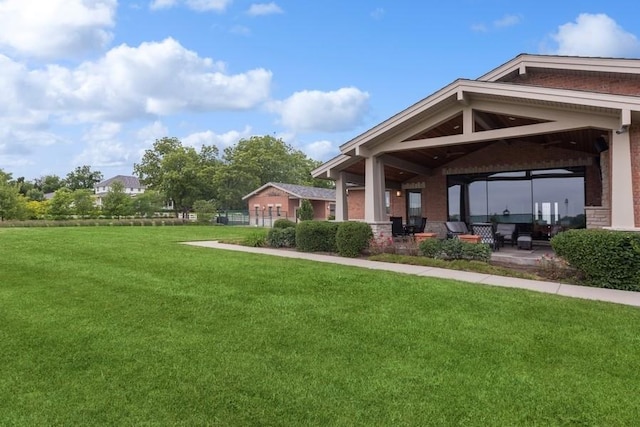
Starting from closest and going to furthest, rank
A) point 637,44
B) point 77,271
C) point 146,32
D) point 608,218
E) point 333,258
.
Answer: point 77,271 → point 608,218 → point 333,258 → point 146,32 → point 637,44

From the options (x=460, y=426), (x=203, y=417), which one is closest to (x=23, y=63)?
(x=203, y=417)

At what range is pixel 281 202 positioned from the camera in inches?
1567

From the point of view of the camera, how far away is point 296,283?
23.8 ft

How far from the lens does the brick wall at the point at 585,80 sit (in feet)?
34.7

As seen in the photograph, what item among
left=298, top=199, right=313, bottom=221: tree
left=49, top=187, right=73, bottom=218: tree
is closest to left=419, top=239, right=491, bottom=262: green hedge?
left=298, top=199, right=313, bottom=221: tree

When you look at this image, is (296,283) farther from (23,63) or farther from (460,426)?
(23,63)

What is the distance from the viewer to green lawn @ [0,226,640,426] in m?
3.12

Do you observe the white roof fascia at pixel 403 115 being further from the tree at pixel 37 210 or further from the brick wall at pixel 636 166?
the tree at pixel 37 210

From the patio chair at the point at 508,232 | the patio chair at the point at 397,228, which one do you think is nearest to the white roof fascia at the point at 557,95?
the patio chair at the point at 508,232

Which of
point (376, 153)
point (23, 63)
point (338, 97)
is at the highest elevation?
point (338, 97)

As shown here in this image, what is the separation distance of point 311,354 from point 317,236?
313 inches

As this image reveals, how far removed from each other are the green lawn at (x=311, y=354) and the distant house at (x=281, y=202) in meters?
32.1

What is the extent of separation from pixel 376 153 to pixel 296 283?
5.85m

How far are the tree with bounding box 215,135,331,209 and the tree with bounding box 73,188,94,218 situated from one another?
49.3 ft
